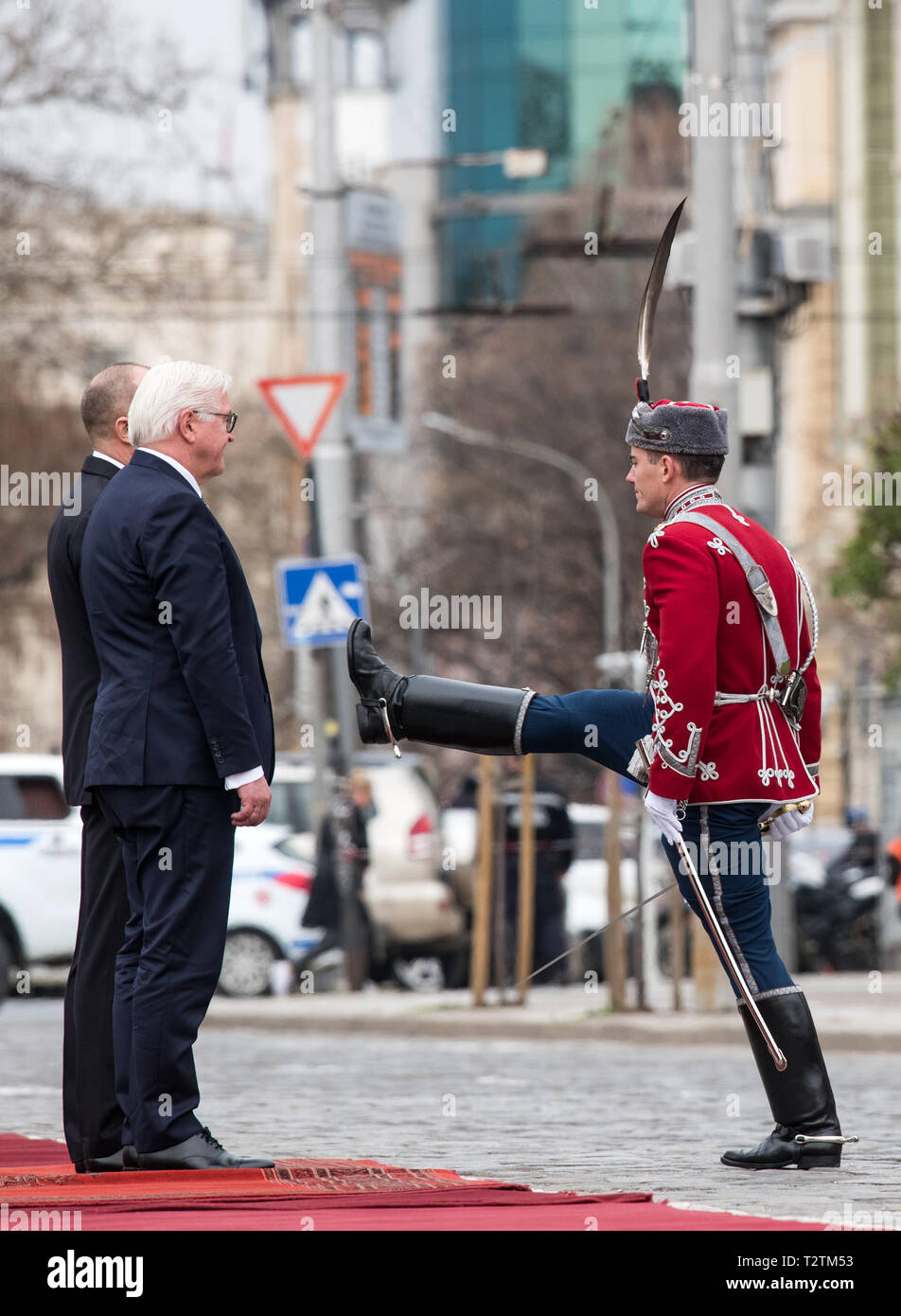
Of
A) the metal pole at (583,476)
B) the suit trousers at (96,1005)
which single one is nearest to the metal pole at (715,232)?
the suit trousers at (96,1005)

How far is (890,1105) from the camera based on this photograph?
9703mm

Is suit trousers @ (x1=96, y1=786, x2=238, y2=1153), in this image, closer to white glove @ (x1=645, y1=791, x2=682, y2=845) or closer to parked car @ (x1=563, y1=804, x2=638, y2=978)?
white glove @ (x1=645, y1=791, x2=682, y2=845)

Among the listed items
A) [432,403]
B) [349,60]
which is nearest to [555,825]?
[432,403]

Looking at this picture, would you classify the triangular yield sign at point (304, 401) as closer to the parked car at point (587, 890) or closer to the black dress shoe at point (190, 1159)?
the parked car at point (587, 890)

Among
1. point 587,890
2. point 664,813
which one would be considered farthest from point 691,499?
point 587,890

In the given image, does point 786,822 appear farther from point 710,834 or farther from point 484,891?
point 484,891

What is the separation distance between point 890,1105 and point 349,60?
249 ft

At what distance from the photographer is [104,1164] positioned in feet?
22.2

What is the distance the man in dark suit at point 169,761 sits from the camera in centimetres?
653

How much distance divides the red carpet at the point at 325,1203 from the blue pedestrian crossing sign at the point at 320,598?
11.8 metres

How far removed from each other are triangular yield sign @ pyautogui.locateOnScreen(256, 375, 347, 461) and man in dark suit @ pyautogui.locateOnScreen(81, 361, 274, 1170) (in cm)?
1187

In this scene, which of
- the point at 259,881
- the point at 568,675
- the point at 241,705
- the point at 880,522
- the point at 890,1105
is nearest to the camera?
the point at 241,705
